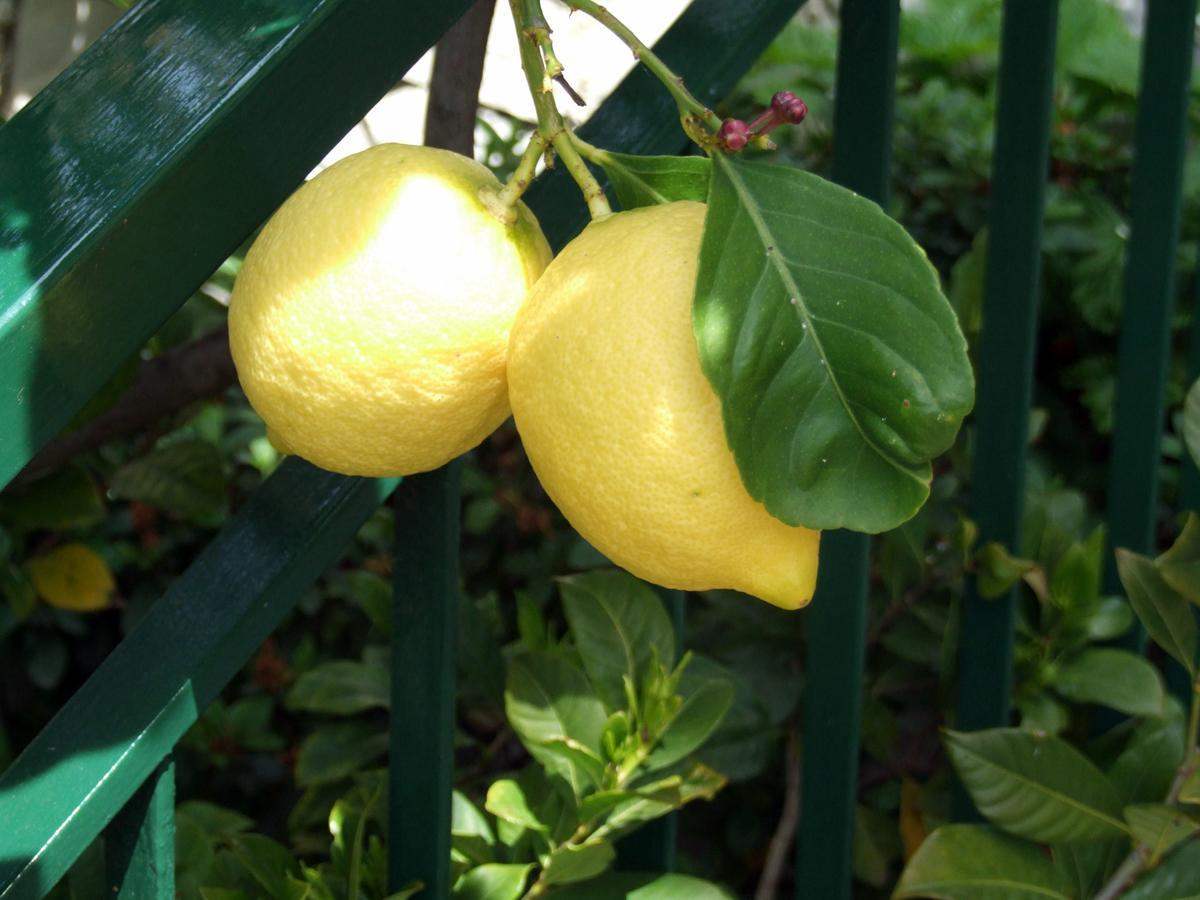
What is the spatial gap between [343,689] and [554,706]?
292mm

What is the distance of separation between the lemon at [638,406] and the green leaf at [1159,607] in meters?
0.54

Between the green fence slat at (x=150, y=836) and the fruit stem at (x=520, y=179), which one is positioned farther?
the green fence slat at (x=150, y=836)

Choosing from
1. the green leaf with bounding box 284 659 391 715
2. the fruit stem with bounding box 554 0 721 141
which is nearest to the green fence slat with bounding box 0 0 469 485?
the fruit stem with bounding box 554 0 721 141

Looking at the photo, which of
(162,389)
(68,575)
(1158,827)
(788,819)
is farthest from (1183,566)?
(68,575)

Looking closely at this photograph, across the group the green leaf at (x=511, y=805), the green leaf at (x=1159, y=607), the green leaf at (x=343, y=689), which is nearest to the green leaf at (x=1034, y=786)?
the green leaf at (x=1159, y=607)

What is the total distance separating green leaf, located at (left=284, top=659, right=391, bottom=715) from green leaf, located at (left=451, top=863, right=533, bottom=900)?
279 mm

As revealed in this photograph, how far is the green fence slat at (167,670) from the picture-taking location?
0.65 metres

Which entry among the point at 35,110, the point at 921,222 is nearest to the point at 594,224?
the point at 35,110

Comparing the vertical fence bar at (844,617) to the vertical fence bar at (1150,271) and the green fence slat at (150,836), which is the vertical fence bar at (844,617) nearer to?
the vertical fence bar at (1150,271)

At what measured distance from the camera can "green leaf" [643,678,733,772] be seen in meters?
0.90

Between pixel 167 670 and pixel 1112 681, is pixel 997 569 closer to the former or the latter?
pixel 1112 681

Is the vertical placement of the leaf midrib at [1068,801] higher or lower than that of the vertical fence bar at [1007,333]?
lower

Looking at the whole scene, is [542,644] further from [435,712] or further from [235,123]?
[235,123]

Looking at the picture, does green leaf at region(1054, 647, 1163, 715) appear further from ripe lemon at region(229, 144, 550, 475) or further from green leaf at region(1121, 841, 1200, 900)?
ripe lemon at region(229, 144, 550, 475)
